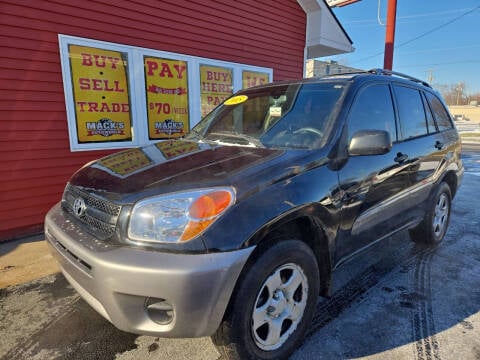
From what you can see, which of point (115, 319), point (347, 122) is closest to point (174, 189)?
point (115, 319)

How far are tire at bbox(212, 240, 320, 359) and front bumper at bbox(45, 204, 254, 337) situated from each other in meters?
0.12

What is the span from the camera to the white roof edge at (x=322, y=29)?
7.80m

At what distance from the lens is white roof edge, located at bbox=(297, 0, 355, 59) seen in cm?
780

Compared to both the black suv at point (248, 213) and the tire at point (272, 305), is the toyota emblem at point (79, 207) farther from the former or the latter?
the tire at point (272, 305)

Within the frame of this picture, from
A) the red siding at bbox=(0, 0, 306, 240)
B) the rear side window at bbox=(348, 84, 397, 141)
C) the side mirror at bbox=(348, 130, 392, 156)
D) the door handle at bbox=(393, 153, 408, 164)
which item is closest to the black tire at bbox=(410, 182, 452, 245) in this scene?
the door handle at bbox=(393, 153, 408, 164)

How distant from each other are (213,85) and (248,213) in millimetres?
5129

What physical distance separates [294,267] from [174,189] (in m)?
0.91

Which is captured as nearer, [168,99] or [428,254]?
[428,254]

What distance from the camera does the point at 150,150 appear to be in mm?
2729

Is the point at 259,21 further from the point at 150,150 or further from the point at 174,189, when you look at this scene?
the point at 174,189

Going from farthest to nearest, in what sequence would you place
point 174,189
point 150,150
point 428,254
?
point 428,254 → point 150,150 → point 174,189

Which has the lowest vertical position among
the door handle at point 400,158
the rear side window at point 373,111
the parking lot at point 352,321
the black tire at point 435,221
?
the parking lot at point 352,321

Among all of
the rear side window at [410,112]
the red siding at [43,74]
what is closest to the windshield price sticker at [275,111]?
the rear side window at [410,112]

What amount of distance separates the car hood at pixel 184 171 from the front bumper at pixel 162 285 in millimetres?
340
